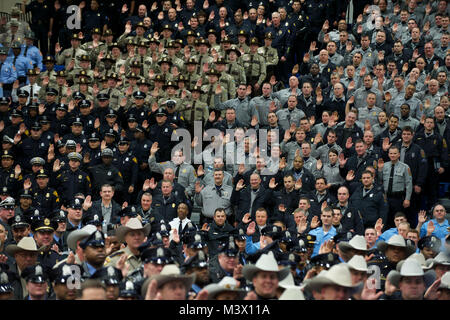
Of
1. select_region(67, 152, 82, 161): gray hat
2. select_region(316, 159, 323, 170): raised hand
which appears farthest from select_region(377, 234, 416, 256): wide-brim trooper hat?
select_region(67, 152, 82, 161): gray hat

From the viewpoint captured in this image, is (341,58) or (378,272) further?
(341,58)

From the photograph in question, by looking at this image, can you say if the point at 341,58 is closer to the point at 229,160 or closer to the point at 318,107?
the point at 318,107

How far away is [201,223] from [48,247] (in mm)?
4120

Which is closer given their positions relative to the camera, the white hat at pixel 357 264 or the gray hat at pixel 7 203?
the white hat at pixel 357 264

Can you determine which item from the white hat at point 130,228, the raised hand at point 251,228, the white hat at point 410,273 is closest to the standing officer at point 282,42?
the raised hand at point 251,228

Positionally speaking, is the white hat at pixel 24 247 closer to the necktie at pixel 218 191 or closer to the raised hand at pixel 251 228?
the raised hand at pixel 251 228

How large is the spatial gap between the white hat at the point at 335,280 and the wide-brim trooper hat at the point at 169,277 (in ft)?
3.66

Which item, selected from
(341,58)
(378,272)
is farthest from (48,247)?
(341,58)

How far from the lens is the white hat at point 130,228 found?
11.6m

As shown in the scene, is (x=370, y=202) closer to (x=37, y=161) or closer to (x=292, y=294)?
(x=37, y=161)

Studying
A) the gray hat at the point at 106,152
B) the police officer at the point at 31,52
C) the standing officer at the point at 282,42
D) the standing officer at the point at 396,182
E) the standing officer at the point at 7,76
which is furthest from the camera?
the police officer at the point at 31,52

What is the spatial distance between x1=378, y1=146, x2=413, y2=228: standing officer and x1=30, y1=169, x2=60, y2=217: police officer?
5269 millimetres

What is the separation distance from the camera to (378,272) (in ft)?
35.9

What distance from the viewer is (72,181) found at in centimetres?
1566
